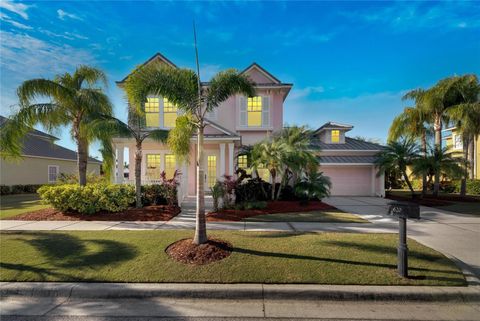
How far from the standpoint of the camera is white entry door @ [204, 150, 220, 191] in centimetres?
1378

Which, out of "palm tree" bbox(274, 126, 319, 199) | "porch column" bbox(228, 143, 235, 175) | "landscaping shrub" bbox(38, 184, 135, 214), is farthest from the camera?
"porch column" bbox(228, 143, 235, 175)

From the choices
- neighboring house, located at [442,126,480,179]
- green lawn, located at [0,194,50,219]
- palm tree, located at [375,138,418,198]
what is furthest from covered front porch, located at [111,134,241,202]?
neighboring house, located at [442,126,480,179]

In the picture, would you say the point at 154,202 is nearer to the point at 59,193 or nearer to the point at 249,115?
the point at 59,193

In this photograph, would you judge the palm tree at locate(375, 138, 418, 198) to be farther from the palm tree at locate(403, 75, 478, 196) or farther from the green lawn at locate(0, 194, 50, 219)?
the green lawn at locate(0, 194, 50, 219)

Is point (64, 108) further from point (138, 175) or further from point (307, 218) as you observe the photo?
point (307, 218)

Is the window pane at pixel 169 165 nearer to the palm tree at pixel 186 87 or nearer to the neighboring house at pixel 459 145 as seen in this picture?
the palm tree at pixel 186 87

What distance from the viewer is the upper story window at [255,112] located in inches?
562

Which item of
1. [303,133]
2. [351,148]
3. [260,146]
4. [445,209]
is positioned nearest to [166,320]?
[260,146]

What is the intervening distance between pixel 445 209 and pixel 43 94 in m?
18.5

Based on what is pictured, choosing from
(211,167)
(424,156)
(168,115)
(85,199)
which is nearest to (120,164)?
(85,199)

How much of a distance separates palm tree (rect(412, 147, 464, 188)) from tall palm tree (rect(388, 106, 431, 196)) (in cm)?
115

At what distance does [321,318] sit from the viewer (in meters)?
3.04

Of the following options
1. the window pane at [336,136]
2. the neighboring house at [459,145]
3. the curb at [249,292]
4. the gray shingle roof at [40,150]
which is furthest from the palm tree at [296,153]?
the gray shingle roof at [40,150]

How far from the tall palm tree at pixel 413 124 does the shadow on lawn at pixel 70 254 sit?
725 inches
